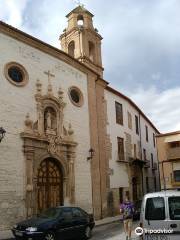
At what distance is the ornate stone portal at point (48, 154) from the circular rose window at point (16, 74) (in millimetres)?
904

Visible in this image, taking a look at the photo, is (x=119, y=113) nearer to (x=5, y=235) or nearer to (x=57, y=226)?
(x=5, y=235)

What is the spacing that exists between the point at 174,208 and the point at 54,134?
38.6ft

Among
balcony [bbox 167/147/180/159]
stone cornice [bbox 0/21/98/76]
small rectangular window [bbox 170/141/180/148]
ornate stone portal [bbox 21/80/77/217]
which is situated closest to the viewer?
ornate stone portal [bbox 21/80/77/217]

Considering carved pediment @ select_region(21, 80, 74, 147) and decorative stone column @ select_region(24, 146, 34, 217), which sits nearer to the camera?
decorative stone column @ select_region(24, 146, 34, 217)

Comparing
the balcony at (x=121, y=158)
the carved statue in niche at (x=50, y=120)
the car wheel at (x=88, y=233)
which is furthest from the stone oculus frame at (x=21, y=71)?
the balcony at (x=121, y=158)

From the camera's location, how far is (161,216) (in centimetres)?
878

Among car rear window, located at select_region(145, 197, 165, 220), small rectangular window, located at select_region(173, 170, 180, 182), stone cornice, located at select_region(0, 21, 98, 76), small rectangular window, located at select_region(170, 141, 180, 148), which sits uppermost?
stone cornice, located at select_region(0, 21, 98, 76)

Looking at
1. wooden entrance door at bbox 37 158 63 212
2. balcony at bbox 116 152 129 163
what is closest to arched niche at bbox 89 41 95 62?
balcony at bbox 116 152 129 163

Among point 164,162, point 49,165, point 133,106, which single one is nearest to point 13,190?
point 49,165

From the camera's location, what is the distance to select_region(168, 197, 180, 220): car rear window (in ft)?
28.6

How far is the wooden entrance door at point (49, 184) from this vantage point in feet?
61.8

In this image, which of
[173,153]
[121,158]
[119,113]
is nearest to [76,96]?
[119,113]

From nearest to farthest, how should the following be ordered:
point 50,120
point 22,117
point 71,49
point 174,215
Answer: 1. point 174,215
2. point 22,117
3. point 50,120
4. point 71,49

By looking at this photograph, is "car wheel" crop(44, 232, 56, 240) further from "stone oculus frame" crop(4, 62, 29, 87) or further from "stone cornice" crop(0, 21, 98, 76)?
"stone cornice" crop(0, 21, 98, 76)
